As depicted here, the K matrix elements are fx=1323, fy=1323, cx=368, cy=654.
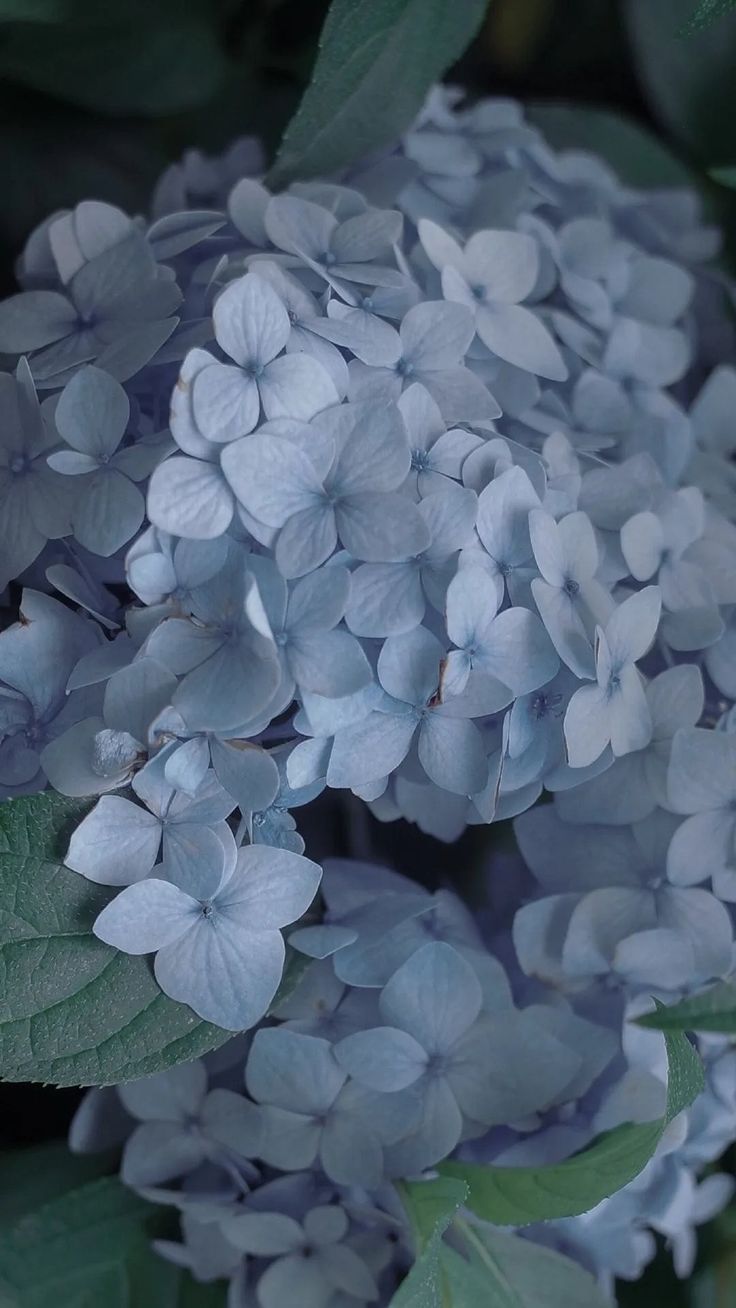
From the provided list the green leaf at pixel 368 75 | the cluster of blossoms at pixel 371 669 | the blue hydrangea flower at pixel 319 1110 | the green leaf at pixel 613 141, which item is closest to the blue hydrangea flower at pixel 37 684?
the cluster of blossoms at pixel 371 669

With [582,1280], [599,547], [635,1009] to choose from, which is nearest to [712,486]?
[599,547]

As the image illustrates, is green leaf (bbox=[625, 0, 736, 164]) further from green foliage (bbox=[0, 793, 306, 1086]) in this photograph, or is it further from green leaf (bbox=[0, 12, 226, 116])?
green foliage (bbox=[0, 793, 306, 1086])

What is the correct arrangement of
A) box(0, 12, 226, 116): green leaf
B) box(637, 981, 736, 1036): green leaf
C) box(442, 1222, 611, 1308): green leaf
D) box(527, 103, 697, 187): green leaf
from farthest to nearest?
1. box(527, 103, 697, 187): green leaf
2. box(0, 12, 226, 116): green leaf
3. box(442, 1222, 611, 1308): green leaf
4. box(637, 981, 736, 1036): green leaf

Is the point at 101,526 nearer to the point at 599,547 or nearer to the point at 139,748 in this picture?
the point at 139,748

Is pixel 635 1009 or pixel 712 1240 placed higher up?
pixel 635 1009

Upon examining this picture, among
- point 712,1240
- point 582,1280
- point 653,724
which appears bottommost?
point 712,1240

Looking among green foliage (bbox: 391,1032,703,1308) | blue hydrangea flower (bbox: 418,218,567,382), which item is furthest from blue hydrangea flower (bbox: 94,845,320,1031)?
blue hydrangea flower (bbox: 418,218,567,382)

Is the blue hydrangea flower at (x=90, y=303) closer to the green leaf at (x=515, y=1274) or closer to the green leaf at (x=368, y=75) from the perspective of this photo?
the green leaf at (x=368, y=75)
